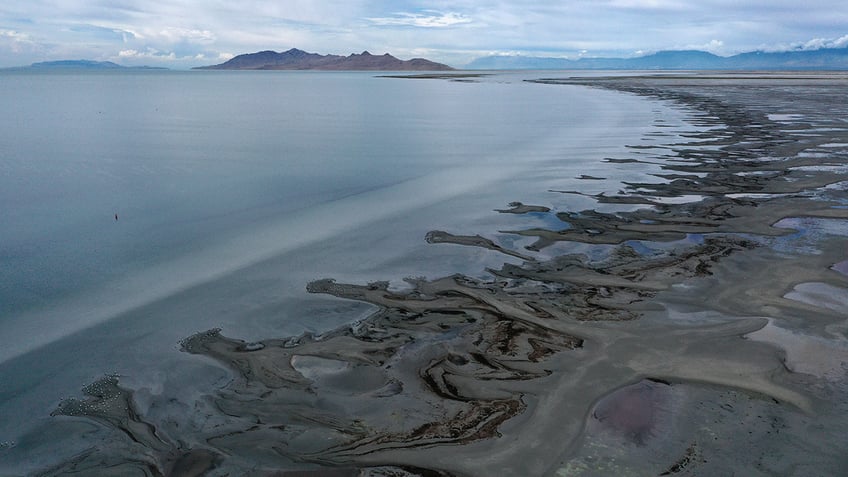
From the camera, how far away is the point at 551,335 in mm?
7090

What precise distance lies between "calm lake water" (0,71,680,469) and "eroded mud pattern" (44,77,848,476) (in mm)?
528

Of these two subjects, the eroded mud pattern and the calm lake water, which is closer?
the eroded mud pattern

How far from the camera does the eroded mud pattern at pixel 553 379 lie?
495 cm

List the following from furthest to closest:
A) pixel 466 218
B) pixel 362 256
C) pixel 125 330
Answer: pixel 466 218 → pixel 362 256 → pixel 125 330

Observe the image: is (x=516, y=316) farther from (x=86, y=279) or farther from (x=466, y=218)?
(x=86, y=279)

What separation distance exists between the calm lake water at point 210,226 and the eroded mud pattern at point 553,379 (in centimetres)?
53

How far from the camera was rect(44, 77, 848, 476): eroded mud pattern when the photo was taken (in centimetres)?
495

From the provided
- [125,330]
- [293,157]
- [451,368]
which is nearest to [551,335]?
[451,368]

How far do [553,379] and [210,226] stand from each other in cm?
886

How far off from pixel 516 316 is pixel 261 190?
10.4m

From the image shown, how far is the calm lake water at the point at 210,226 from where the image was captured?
23.1 ft

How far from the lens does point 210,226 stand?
12.4 metres

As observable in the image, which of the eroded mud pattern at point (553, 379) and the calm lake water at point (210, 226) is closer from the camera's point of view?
the eroded mud pattern at point (553, 379)

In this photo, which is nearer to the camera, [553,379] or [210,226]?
[553,379]
